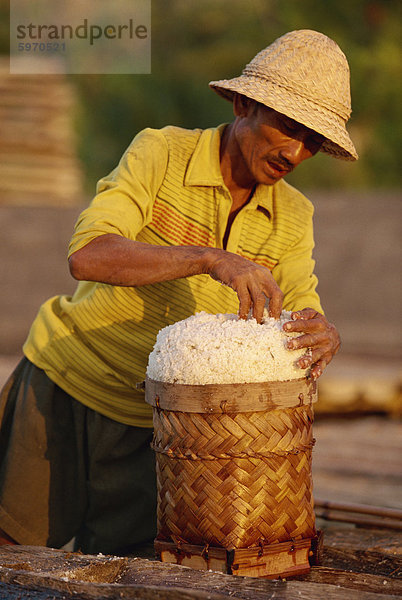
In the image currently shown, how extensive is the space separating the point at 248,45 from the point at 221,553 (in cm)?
1666

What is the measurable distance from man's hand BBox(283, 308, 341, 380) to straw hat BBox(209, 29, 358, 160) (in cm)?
49

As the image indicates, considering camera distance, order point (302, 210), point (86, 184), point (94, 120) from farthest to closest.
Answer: point (94, 120) → point (86, 184) → point (302, 210)

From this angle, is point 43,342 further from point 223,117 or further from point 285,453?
point 223,117

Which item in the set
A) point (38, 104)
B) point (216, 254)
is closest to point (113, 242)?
point (216, 254)

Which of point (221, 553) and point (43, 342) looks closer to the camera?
point (221, 553)

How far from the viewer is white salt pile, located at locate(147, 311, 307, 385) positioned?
2.12 metres

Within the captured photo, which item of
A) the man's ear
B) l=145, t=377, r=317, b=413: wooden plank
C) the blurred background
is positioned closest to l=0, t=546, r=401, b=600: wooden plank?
l=145, t=377, r=317, b=413: wooden plank

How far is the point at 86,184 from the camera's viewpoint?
17.0 meters

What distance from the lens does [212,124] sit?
17516 mm

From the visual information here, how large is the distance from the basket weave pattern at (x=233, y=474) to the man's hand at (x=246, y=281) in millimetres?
267

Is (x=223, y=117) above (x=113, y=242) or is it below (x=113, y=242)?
below

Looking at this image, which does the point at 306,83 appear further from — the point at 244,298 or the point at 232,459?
the point at 232,459

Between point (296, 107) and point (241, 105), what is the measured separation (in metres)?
0.26

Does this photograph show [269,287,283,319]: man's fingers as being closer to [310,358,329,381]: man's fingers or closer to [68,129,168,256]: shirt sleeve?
[310,358,329,381]: man's fingers
